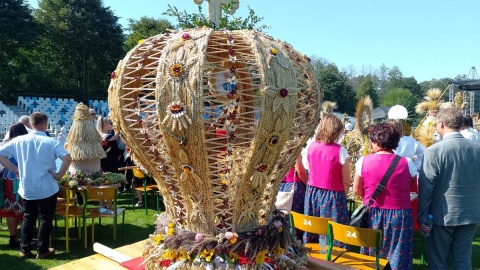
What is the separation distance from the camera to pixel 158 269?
2.08m

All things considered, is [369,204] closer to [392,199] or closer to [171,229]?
[392,199]

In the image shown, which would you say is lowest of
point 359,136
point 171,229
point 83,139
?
point 171,229

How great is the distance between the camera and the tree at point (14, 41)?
2638 cm

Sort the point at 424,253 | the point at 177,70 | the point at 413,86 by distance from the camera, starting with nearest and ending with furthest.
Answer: the point at 177,70 → the point at 424,253 → the point at 413,86

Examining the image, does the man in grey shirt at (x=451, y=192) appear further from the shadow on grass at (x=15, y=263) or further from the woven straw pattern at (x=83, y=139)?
the woven straw pattern at (x=83, y=139)

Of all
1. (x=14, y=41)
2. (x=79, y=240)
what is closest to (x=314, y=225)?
(x=79, y=240)

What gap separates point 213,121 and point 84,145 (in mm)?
5056

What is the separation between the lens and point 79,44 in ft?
102

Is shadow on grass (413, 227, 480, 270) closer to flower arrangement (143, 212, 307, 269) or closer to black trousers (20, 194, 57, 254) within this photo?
flower arrangement (143, 212, 307, 269)

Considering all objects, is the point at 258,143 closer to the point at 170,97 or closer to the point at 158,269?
the point at 170,97

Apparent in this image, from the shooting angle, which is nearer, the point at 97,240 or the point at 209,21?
the point at 209,21

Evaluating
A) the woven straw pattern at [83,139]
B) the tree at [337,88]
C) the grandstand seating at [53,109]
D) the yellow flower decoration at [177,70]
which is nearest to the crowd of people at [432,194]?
the yellow flower decoration at [177,70]

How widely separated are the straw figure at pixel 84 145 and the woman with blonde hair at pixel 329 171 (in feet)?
13.1

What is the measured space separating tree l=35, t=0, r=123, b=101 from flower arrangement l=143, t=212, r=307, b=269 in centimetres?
3039
